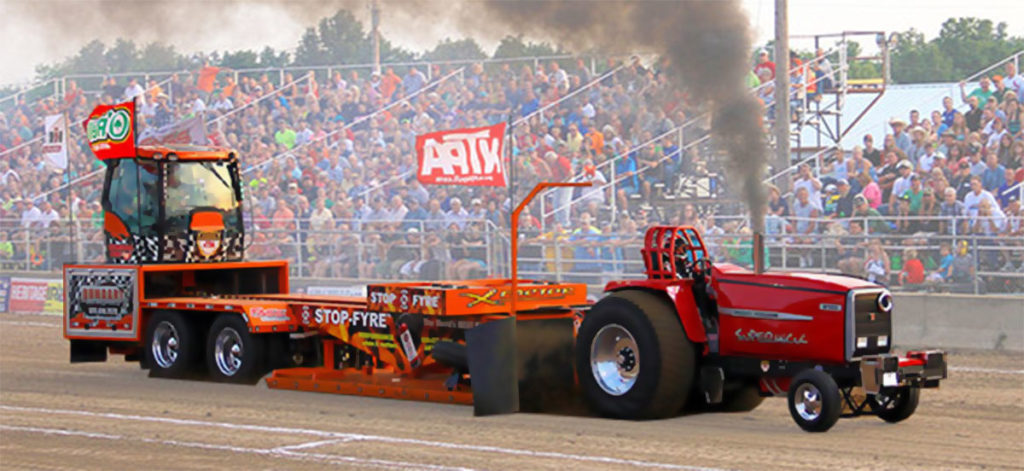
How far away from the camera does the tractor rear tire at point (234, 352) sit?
12.9 m

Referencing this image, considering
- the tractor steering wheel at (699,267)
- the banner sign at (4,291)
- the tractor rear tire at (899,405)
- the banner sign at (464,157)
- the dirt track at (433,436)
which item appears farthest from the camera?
the banner sign at (4,291)

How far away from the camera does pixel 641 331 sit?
392 inches

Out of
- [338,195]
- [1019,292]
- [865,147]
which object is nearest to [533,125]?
[338,195]

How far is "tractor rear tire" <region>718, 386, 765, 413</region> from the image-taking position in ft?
34.9

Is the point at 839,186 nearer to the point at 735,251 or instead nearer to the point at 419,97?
the point at 735,251

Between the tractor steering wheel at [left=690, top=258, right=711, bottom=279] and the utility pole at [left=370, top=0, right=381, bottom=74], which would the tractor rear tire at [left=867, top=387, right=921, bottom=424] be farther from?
the utility pole at [left=370, top=0, right=381, bottom=74]

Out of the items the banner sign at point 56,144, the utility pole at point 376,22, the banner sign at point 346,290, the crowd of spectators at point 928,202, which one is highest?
the utility pole at point 376,22

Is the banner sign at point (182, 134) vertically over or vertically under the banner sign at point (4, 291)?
over

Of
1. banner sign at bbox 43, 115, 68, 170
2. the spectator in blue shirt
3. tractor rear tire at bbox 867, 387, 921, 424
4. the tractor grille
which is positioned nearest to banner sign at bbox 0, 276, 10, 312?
banner sign at bbox 43, 115, 68, 170

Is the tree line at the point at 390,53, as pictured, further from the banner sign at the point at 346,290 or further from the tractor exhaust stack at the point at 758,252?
the tractor exhaust stack at the point at 758,252

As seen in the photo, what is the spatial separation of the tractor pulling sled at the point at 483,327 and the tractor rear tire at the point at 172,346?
0.05 feet

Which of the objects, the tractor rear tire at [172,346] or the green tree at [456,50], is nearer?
the tractor rear tire at [172,346]

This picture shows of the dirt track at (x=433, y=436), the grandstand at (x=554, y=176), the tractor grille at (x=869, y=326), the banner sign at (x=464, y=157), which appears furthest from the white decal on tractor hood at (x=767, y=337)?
the banner sign at (x=464, y=157)

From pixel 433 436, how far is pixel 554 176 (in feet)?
44.6
